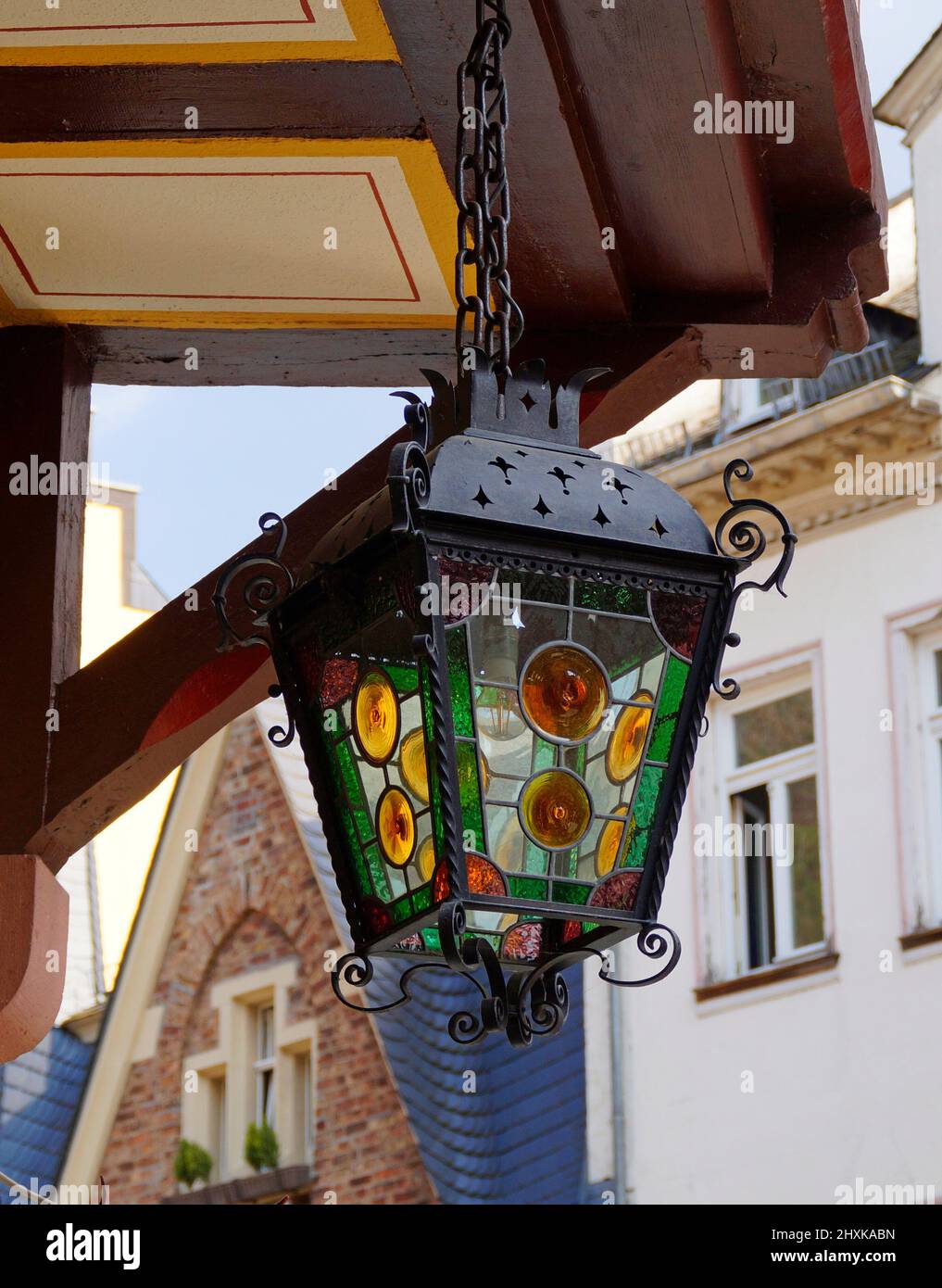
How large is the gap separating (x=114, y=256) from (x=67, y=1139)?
44.7 ft

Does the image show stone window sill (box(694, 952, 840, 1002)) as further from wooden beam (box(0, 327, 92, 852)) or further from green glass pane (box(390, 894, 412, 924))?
green glass pane (box(390, 894, 412, 924))

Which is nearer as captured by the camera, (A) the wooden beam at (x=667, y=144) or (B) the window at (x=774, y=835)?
(A) the wooden beam at (x=667, y=144)

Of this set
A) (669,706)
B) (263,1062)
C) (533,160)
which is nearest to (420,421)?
(669,706)

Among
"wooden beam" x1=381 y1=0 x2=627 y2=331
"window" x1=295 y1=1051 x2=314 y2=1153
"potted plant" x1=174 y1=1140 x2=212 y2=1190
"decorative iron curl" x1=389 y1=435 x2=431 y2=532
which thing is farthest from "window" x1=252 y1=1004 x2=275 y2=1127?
"decorative iron curl" x1=389 y1=435 x2=431 y2=532

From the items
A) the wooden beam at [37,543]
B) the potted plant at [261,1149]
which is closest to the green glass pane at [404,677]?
the wooden beam at [37,543]

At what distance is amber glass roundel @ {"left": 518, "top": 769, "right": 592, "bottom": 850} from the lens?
2.80 metres

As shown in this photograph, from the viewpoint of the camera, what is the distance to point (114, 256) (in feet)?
13.7

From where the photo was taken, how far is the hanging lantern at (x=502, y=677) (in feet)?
9.03

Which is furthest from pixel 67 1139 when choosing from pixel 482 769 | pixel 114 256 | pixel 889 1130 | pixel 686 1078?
pixel 482 769

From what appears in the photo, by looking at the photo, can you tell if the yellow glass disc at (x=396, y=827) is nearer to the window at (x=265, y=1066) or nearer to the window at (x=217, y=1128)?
the window at (x=265, y=1066)

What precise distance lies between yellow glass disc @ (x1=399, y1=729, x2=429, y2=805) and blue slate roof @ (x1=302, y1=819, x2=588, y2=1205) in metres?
11.5

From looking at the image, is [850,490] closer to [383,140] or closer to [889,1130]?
[889,1130]

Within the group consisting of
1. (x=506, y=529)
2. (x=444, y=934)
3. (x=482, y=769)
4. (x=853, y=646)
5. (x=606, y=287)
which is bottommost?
(x=444, y=934)

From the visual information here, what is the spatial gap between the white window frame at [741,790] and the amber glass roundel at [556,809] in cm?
1108
